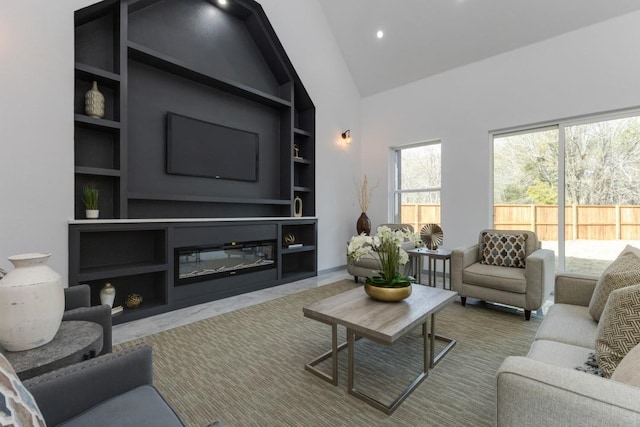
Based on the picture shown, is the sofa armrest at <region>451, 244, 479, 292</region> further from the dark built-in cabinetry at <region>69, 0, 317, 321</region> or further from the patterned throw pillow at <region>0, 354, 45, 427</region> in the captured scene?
the patterned throw pillow at <region>0, 354, 45, 427</region>

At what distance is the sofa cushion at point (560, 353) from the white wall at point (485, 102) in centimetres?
311

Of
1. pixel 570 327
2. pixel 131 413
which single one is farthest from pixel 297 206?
pixel 131 413

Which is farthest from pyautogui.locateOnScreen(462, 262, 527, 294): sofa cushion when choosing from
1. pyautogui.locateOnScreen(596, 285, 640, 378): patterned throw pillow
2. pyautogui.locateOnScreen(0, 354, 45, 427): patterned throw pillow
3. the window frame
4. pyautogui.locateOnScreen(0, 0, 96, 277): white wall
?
pyautogui.locateOnScreen(0, 0, 96, 277): white wall

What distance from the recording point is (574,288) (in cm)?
206

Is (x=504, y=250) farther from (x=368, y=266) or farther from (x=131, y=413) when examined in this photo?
(x=131, y=413)

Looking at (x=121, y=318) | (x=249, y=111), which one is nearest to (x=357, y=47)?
(x=249, y=111)

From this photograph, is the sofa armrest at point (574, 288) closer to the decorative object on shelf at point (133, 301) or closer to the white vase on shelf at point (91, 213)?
the decorative object on shelf at point (133, 301)

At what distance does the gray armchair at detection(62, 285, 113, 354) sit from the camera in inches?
62.1

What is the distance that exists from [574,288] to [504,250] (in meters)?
1.34

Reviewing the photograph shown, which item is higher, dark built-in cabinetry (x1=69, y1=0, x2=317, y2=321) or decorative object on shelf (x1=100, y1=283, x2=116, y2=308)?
dark built-in cabinetry (x1=69, y1=0, x2=317, y2=321)

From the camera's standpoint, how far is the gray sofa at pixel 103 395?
92cm

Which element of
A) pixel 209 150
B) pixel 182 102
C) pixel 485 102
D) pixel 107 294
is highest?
pixel 485 102

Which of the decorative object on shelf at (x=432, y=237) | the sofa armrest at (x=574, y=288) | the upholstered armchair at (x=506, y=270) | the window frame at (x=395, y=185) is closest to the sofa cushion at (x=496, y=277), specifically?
the upholstered armchair at (x=506, y=270)

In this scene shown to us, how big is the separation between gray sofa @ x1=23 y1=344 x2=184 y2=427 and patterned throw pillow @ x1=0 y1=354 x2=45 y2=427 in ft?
0.99
